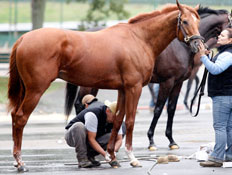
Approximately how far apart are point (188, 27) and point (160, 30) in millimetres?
544

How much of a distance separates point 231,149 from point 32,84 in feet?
10.0

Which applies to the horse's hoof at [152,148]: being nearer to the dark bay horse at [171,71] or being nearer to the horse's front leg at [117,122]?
the dark bay horse at [171,71]

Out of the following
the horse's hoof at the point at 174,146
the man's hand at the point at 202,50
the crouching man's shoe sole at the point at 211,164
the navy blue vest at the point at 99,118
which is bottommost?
the horse's hoof at the point at 174,146

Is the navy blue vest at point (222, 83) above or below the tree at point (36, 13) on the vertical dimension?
above

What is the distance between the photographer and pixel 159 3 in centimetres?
3105

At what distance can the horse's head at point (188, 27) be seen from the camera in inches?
375

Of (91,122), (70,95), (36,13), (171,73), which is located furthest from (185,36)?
(36,13)

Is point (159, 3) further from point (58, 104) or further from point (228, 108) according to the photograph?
point (228, 108)

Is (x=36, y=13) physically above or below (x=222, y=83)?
below

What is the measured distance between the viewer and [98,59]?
9328 millimetres

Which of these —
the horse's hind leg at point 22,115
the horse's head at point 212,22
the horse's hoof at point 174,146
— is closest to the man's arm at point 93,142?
the horse's hind leg at point 22,115

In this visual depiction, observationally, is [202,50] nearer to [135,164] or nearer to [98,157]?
[135,164]

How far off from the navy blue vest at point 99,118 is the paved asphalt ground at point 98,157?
0.54 meters

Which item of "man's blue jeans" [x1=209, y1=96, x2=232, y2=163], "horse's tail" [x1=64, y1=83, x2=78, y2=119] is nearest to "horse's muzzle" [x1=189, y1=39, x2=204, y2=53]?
"man's blue jeans" [x1=209, y1=96, x2=232, y2=163]
